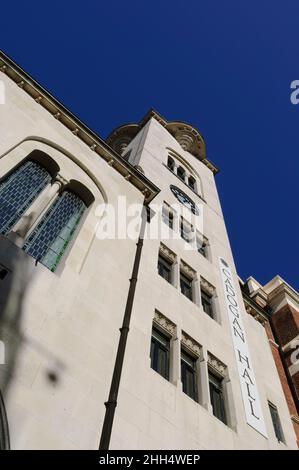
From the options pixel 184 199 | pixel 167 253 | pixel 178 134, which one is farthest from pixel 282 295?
pixel 178 134

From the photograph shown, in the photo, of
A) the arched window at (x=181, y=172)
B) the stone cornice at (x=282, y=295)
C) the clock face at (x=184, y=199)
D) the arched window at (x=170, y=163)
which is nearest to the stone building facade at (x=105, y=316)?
the clock face at (x=184, y=199)

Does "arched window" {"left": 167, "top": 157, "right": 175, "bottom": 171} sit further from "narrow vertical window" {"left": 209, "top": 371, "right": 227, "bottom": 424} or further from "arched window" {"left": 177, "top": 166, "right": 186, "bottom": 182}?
"narrow vertical window" {"left": 209, "top": 371, "right": 227, "bottom": 424}

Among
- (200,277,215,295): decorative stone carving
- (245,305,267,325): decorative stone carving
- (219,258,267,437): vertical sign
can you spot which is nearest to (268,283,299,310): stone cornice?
(245,305,267,325): decorative stone carving

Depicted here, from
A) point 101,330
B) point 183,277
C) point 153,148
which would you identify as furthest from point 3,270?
point 153,148

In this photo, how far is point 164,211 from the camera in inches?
807

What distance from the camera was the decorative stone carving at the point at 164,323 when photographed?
12.7 metres

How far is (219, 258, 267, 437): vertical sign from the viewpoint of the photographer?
41.8ft

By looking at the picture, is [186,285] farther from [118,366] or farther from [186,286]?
[118,366]

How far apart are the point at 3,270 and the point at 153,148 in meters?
22.1

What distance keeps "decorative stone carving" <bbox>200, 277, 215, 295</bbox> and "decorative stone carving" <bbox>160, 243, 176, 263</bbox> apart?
1.57 meters

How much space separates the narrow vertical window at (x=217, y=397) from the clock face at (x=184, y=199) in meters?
12.3

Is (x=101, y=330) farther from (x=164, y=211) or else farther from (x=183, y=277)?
(x=164, y=211)

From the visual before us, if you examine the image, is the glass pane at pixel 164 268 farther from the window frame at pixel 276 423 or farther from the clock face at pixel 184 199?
the clock face at pixel 184 199

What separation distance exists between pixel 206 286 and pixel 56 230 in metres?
7.00
